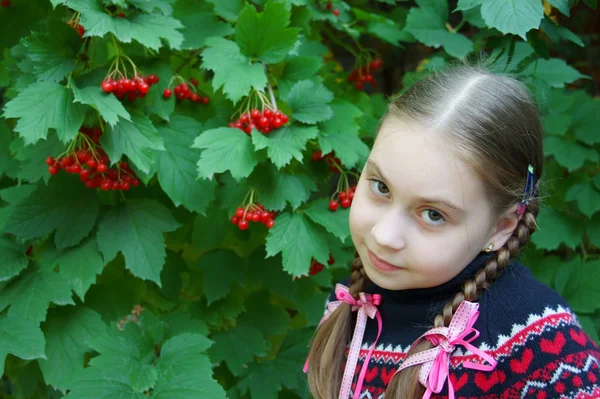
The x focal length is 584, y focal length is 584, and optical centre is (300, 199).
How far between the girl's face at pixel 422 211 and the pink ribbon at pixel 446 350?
0.07m

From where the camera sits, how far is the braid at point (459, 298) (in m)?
0.99

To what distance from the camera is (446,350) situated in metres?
0.98

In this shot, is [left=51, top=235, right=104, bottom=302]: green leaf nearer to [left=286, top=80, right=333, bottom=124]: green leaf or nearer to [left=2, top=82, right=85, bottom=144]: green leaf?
[left=2, top=82, right=85, bottom=144]: green leaf

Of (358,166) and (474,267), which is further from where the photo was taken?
(358,166)

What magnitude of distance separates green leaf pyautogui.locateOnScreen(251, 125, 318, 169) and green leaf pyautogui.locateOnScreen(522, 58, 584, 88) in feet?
2.72

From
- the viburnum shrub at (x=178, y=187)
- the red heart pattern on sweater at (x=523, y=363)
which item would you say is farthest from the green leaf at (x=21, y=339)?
the red heart pattern on sweater at (x=523, y=363)

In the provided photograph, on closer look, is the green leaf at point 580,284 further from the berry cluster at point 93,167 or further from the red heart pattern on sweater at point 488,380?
the berry cluster at point 93,167

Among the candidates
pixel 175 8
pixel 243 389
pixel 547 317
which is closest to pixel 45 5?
pixel 175 8

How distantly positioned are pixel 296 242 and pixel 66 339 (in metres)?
0.61

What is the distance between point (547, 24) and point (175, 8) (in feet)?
3.29

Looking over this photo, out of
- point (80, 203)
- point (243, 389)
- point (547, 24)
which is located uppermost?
point (547, 24)

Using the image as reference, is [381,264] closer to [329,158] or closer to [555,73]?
[329,158]

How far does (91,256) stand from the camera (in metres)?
1.47

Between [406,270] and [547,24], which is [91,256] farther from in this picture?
[547,24]
